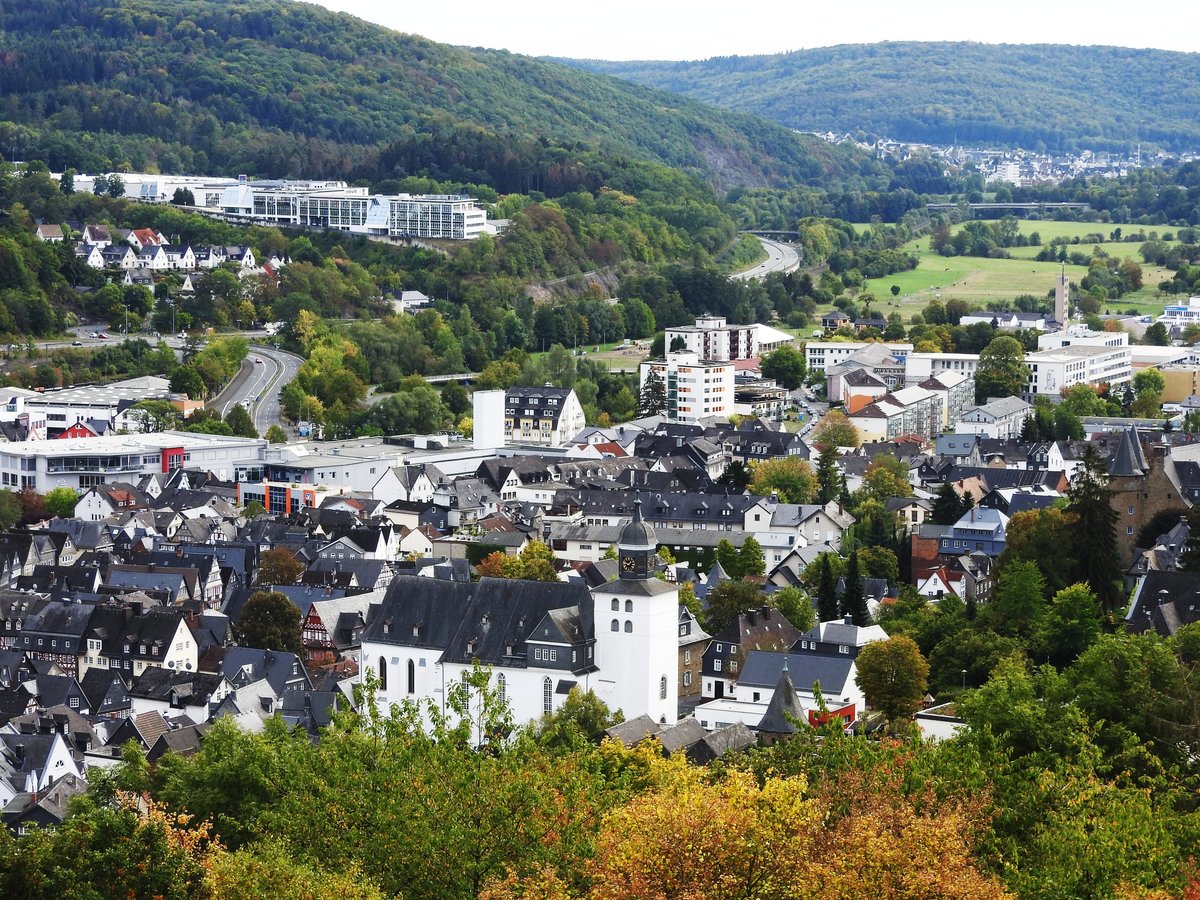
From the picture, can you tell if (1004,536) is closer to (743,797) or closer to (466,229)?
(743,797)

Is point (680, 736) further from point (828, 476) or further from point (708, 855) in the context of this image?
point (828, 476)

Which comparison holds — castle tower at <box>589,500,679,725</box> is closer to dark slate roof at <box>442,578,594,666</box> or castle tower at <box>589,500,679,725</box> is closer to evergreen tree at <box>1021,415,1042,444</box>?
dark slate roof at <box>442,578,594,666</box>

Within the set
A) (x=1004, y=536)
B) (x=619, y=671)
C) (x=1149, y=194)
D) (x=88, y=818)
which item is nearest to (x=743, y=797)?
(x=88, y=818)

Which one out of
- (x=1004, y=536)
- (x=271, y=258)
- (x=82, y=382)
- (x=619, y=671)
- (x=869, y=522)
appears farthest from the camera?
(x=271, y=258)

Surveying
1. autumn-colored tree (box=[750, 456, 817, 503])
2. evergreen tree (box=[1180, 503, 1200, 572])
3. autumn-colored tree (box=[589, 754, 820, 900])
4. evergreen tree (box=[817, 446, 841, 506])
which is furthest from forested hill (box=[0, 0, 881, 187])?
autumn-colored tree (box=[589, 754, 820, 900])

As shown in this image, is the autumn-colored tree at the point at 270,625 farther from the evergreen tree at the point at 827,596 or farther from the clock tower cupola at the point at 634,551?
the evergreen tree at the point at 827,596
